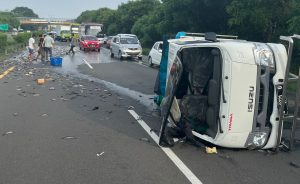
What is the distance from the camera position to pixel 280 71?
694 cm

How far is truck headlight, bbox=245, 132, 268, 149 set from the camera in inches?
275

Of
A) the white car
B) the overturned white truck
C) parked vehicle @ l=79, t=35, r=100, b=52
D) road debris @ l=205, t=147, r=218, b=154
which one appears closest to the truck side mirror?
the overturned white truck

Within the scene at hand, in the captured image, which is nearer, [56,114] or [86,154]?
[86,154]

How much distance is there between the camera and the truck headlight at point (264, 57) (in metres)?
6.87

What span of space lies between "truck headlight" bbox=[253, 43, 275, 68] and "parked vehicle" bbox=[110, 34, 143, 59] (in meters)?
25.6

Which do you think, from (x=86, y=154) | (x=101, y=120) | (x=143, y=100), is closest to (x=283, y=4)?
(x=143, y=100)

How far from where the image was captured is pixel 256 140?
703 cm

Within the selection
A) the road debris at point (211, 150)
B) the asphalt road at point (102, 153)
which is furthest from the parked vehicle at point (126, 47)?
the road debris at point (211, 150)

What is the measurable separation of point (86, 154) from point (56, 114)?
12.3 ft

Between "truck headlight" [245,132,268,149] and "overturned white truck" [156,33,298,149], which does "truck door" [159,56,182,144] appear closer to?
"overturned white truck" [156,33,298,149]

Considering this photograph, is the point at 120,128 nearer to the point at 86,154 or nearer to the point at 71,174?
the point at 86,154

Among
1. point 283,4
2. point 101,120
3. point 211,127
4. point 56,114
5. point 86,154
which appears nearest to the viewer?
point 86,154

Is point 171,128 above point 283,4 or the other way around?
the other way around

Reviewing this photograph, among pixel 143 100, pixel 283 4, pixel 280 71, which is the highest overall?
pixel 283 4
